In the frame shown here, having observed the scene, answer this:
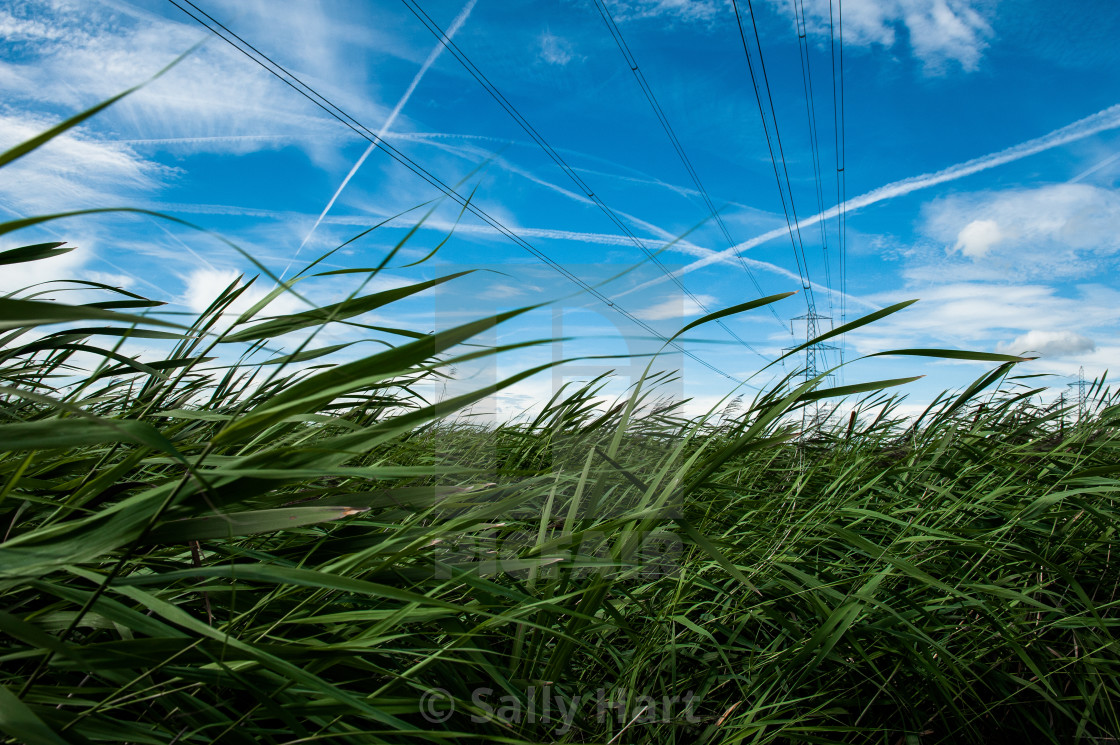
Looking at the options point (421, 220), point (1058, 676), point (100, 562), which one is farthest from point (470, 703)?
point (1058, 676)

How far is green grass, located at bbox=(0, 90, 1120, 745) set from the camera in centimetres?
71

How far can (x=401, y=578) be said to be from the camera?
104cm

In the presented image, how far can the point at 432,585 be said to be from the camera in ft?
3.58

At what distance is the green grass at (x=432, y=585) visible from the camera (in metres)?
0.71

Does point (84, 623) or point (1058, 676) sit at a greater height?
point (84, 623)

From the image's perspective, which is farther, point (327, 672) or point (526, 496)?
point (526, 496)

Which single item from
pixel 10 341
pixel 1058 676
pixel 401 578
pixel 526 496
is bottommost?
pixel 1058 676

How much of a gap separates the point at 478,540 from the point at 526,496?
0.90ft

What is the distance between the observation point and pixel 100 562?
3.15 ft

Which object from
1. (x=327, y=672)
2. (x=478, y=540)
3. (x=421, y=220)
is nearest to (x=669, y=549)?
(x=478, y=540)

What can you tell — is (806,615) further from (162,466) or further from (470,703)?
(162,466)

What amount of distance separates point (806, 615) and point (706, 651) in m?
0.32

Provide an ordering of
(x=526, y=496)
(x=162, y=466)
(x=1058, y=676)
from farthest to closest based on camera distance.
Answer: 1. (x=1058, y=676)
2. (x=162, y=466)
3. (x=526, y=496)

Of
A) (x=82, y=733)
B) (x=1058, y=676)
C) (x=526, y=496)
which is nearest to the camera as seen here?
(x=82, y=733)
